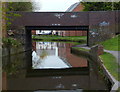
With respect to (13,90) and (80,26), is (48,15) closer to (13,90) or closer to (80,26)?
(80,26)

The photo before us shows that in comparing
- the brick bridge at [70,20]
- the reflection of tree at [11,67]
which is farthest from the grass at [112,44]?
the reflection of tree at [11,67]

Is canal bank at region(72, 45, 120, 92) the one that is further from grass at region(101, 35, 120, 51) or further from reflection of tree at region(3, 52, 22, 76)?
reflection of tree at region(3, 52, 22, 76)

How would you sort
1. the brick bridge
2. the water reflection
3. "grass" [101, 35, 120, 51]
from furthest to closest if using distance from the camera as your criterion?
1. the brick bridge
2. "grass" [101, 35, 120, 51]
3. the water reflection

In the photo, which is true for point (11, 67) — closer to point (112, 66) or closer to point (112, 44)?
point (112, 66)

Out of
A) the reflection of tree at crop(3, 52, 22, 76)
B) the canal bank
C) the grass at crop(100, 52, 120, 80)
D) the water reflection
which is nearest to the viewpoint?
the canal bank

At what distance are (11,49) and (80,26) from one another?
387 inches

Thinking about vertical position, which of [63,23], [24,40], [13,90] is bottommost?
[13,90]

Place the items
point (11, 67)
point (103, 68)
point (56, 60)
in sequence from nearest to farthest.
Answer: point (103, 68)
point (11, 67)
point (56, 60)

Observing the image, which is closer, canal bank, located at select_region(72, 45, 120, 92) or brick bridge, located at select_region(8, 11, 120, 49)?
canal bank, located at select_region(72, 45, 120, 92)

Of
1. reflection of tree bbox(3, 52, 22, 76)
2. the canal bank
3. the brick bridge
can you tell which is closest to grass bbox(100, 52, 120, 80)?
the canal bank

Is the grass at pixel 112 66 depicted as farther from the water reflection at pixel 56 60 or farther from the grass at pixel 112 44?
the grass at pixel 112 44

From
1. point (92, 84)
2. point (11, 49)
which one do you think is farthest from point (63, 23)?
point (92, 84)

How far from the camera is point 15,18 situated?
3300 cm

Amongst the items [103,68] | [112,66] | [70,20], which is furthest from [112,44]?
[112,66]
